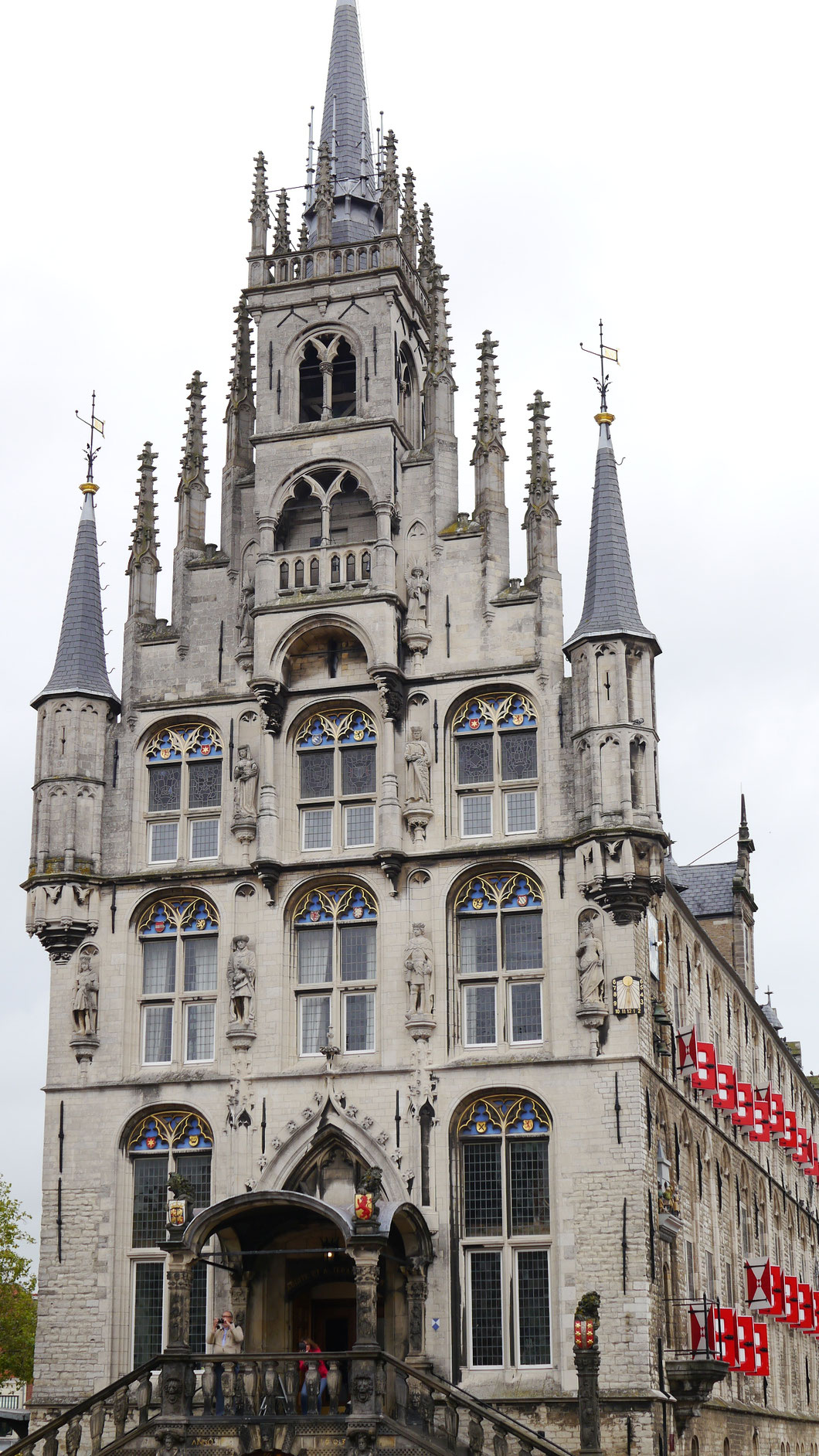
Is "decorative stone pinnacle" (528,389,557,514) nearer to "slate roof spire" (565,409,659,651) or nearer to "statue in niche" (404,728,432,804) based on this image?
"slate roof spire" (565,409,659,651)

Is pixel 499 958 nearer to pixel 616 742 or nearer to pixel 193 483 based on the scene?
pixel 616 742

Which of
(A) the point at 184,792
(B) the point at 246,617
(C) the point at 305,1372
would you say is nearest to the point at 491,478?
(B) the point at 246,617

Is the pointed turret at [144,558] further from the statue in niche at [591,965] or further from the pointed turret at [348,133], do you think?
the statue in niche at [591,965]

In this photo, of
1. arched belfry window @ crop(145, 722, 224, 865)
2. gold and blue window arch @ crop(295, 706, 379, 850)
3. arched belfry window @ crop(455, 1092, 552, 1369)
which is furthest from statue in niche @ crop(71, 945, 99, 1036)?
arched belfry window @ crop(455, 1092, 552, 1369)

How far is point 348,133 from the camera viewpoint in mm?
44469

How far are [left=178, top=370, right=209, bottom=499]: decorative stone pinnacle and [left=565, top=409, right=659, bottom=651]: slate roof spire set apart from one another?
28.4 ft

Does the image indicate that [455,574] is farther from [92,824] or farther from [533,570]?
[92,824]

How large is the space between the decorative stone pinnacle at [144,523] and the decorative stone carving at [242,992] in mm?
8946

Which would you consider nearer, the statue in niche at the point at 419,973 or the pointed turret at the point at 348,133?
the statue in niche at the point at 419,973

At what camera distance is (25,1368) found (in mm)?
59250

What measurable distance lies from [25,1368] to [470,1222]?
29749 millimetres

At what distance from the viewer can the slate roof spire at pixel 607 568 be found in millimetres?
36656

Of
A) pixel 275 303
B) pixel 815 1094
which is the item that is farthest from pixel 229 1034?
pixel 815 1094

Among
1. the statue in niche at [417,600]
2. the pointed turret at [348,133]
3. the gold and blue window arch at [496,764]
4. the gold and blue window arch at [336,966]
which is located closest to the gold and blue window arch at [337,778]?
the gold and blue window arch at [336,966]
